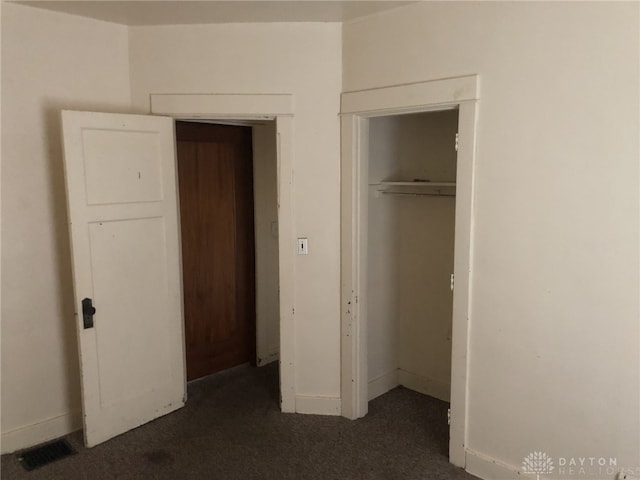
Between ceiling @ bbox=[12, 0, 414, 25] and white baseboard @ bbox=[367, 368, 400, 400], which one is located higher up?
ceiling @ bbox=[12, 0, 414, 25]

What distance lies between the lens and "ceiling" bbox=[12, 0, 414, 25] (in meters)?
2.79

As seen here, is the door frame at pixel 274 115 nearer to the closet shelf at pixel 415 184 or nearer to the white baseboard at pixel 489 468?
the closet shelf at pixel 415 184

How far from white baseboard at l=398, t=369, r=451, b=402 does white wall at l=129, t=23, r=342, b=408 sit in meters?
0.94

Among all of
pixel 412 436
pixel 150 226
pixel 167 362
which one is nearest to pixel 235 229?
pixel 150 226

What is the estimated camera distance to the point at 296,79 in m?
3.18

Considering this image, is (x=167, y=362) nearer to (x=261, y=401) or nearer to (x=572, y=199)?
(x=261, y=401)

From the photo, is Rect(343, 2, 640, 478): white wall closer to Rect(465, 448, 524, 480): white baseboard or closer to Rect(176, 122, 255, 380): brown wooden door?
Rect(465, 448, 524, 480): white baseboard

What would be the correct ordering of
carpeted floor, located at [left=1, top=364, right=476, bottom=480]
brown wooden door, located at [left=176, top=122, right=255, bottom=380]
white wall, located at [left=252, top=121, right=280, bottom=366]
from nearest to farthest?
carpeted floor, located at [left=1, top=364, right=476, bottom=480] → brown wooden door, located at [left=176, top=122, right=255, bottom=380] → white wall, located at [left=252, top=121, right=280, bottom=366]

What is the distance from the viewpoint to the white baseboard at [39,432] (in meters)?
2.94

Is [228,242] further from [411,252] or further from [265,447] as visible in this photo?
[265,447]

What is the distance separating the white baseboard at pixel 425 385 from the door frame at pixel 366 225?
0.56m

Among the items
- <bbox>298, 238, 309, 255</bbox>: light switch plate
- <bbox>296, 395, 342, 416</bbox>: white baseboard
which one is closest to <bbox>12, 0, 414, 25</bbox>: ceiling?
<bbox>298, 238, 309, 255</bbox>: light switch plate

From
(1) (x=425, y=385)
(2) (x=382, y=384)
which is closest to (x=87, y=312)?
(2) (x=382, y=384)

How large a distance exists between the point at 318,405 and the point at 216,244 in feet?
4.81
